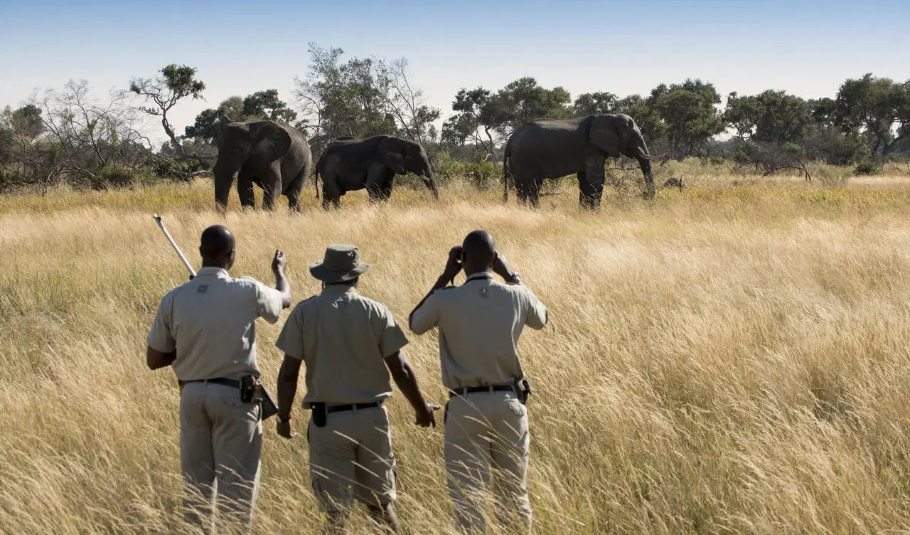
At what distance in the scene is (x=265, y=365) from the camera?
605 cm

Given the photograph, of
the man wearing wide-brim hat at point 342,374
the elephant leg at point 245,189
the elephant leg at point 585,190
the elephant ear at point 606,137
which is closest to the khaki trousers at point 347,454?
the man wearing wide-brim hat at point 342,374

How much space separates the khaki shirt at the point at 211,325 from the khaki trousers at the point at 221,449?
0.37 feet

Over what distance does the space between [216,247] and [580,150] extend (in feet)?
47.5

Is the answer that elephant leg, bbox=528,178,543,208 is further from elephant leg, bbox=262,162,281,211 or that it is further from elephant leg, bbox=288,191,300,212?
elephant leg, bbox=262,162,281,211

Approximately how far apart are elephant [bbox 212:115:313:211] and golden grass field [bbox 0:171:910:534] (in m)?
5.62

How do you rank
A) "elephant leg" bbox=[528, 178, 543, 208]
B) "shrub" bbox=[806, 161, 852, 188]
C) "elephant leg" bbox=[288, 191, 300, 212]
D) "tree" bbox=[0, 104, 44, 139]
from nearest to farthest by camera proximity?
"elephant leg" bbox=[528, 178, 543, 208] < "elephant leg" bbox=[288, 191, 300, 212] < "shrub" bbox=[806, 161, 852, 188] < "tree" bbox=[0, 104, 44, 139]

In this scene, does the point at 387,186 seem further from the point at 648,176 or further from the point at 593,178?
the point at 648,176

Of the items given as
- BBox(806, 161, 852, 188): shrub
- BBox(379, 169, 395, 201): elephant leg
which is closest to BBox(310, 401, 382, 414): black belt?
BBox(379, 169, 395, 201): elephant leg

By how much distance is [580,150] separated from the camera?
17547mm

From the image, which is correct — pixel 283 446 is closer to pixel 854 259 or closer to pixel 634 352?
pixel 634 352

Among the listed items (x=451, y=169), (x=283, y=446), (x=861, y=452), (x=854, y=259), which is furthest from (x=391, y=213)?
(x=451, y=169)

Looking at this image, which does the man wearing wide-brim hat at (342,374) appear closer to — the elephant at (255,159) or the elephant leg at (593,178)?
the elephant at (255,159)

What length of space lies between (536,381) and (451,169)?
23.4 metres

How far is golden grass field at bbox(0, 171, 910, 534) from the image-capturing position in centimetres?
388
